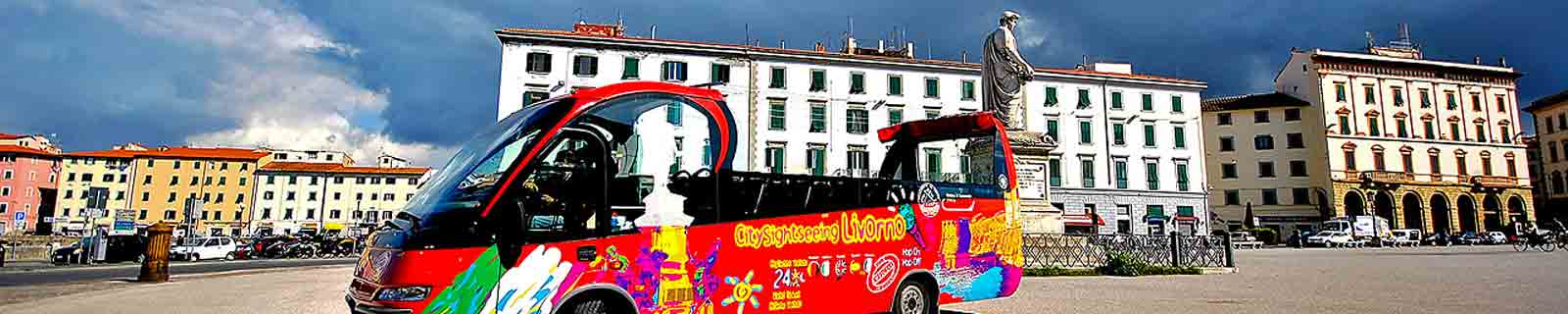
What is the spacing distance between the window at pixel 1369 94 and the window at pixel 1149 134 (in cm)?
2064

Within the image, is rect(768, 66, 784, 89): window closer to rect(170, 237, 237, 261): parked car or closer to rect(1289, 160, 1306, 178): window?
rect(170, 237, 237, 261): parked car

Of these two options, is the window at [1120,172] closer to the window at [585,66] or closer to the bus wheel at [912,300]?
the window at [585,66]

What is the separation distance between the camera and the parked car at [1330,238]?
4629cm

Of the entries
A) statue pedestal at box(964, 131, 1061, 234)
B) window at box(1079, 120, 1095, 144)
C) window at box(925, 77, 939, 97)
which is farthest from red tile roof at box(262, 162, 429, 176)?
statue pedestal at box(964, 131, 1061, 234)

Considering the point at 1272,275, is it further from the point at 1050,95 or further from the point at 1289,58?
the point at 1289,58

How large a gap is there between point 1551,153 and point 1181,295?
261 feet

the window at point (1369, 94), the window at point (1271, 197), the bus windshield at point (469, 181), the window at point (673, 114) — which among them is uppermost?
the window at point (1369, 94)

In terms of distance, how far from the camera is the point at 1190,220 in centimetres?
4753

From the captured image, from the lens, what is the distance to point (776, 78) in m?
43.6

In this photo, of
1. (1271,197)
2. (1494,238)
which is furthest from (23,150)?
(1494,238)

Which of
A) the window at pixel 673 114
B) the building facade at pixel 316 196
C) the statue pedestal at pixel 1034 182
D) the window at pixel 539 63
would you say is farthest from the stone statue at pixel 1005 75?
the building facade at pixel 316 196

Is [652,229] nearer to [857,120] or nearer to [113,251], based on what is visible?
[113,251]

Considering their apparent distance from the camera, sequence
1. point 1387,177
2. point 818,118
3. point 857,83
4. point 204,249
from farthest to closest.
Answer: point 1387,177 < point 857,83 < point 818,118 < point 204,249

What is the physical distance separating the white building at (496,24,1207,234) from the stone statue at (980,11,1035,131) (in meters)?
18.8
